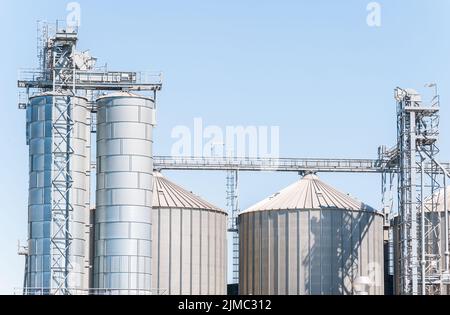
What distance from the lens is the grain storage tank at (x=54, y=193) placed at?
5419cm

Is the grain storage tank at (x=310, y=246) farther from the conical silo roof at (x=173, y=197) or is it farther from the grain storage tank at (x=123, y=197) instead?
the grain storage tank at (x=123, y=197)

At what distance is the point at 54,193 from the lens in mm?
54562

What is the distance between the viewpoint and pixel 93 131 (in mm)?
58469

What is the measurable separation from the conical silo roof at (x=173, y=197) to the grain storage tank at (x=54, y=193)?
22.2 feet

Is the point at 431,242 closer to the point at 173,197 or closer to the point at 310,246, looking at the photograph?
the point at 310,246

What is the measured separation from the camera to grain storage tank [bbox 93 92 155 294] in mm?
54844

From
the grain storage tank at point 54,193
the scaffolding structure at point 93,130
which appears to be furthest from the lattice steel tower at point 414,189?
the grain storage tank at point 54,193

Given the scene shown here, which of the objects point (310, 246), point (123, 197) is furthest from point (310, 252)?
point (123, 197)

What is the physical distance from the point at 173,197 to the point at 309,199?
319 inches

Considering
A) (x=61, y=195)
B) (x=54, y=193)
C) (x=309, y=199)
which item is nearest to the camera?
(x=54, y=193)

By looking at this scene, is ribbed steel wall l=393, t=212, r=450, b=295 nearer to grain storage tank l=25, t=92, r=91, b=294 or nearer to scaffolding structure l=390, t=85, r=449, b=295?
scaffolding structure l=390, t=85, r=449, b=295
